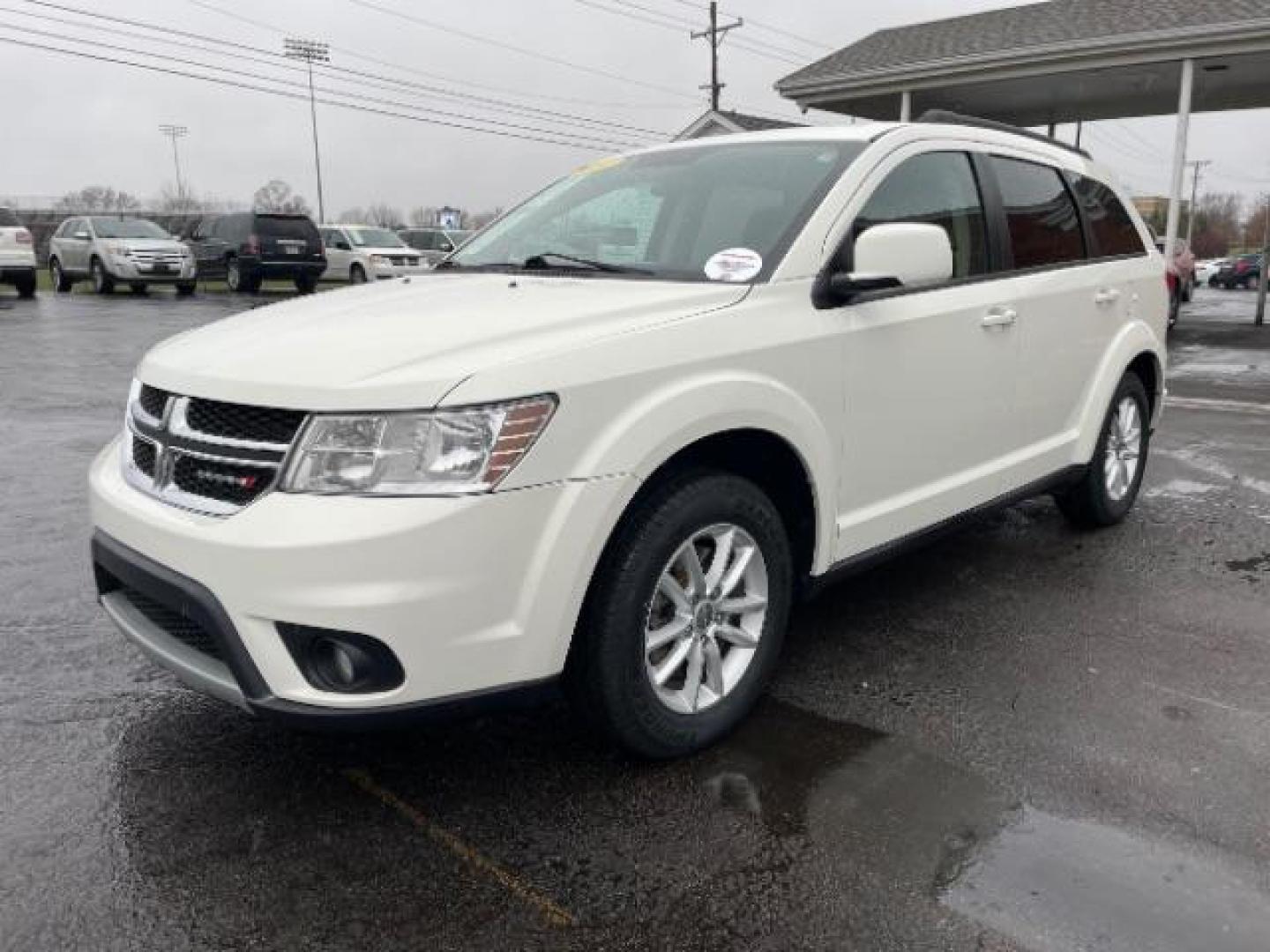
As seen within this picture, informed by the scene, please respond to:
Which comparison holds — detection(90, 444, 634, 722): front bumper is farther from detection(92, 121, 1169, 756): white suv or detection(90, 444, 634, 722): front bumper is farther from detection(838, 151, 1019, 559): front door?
detection(838, 151, 1019, 559): front door

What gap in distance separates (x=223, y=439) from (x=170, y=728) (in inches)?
43.4

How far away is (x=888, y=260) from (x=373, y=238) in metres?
24.9

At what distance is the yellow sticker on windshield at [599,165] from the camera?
14.2ft

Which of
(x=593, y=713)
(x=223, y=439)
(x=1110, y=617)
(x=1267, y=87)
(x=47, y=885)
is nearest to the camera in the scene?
(x=47, y=885)

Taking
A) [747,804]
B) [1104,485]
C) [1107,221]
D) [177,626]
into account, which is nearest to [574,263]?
[177,626]

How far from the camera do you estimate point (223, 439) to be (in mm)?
2586

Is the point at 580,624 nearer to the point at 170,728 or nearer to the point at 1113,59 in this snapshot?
the point at 170,728

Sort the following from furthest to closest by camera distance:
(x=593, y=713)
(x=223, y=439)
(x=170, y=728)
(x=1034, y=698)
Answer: (x=1034, y=698) < (x=170, y=728) < (x=593, y=713) < (x=223, y=439)

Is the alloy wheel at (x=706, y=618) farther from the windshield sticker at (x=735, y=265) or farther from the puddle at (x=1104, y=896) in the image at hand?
the puddle at (x=1104, y=896)

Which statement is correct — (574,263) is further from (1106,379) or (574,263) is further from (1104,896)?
(1106,379)

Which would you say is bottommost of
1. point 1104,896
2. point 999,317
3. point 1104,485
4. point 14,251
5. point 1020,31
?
point 1104,896

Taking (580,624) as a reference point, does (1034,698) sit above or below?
below

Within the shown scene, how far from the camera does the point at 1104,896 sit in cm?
238

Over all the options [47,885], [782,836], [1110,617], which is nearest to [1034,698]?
[1110,617]
